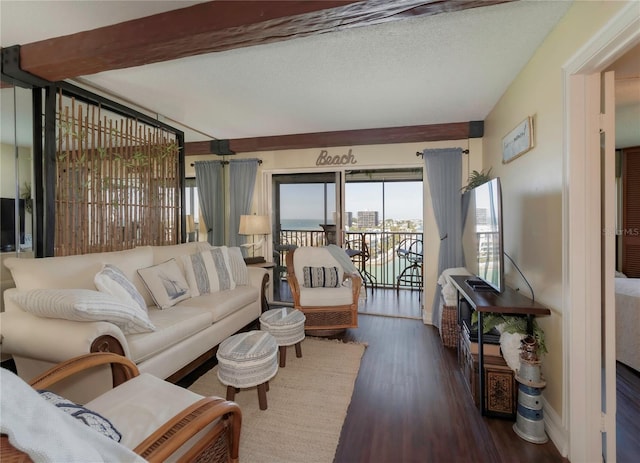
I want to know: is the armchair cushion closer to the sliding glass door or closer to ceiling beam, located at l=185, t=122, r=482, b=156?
the sliding glass door

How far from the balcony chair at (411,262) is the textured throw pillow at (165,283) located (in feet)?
11.6

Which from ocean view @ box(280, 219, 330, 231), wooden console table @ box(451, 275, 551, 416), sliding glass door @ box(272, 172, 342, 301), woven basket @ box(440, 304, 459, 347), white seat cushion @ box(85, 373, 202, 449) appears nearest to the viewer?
white seat cushion @ box(85, 373, 202, 449)

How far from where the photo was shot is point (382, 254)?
18.2ft

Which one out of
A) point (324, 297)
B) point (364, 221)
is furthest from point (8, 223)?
point (364, 221)

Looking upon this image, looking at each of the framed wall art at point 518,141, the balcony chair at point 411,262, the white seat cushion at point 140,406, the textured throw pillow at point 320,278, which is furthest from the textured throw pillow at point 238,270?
the framed wall art at point 518,141

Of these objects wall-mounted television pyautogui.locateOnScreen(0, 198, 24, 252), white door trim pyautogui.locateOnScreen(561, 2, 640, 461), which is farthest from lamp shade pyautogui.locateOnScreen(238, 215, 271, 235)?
white door trim pyautogui.locateOnScreen(561, 2, 640, 461)

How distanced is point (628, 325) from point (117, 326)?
12.7 ft

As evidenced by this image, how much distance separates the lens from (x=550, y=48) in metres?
1.79

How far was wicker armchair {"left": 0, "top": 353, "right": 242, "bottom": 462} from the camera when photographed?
0.96 m

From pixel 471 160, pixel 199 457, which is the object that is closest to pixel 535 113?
pixel 471 160

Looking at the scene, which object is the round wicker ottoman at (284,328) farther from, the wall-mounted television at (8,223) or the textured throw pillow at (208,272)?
the wall-mounted television at (8,223)

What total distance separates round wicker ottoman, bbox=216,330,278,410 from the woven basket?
1.84 meters

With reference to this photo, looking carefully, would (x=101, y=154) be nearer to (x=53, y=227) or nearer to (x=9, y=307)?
(x=53, y=227)

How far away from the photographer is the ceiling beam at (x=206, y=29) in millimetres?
1382
